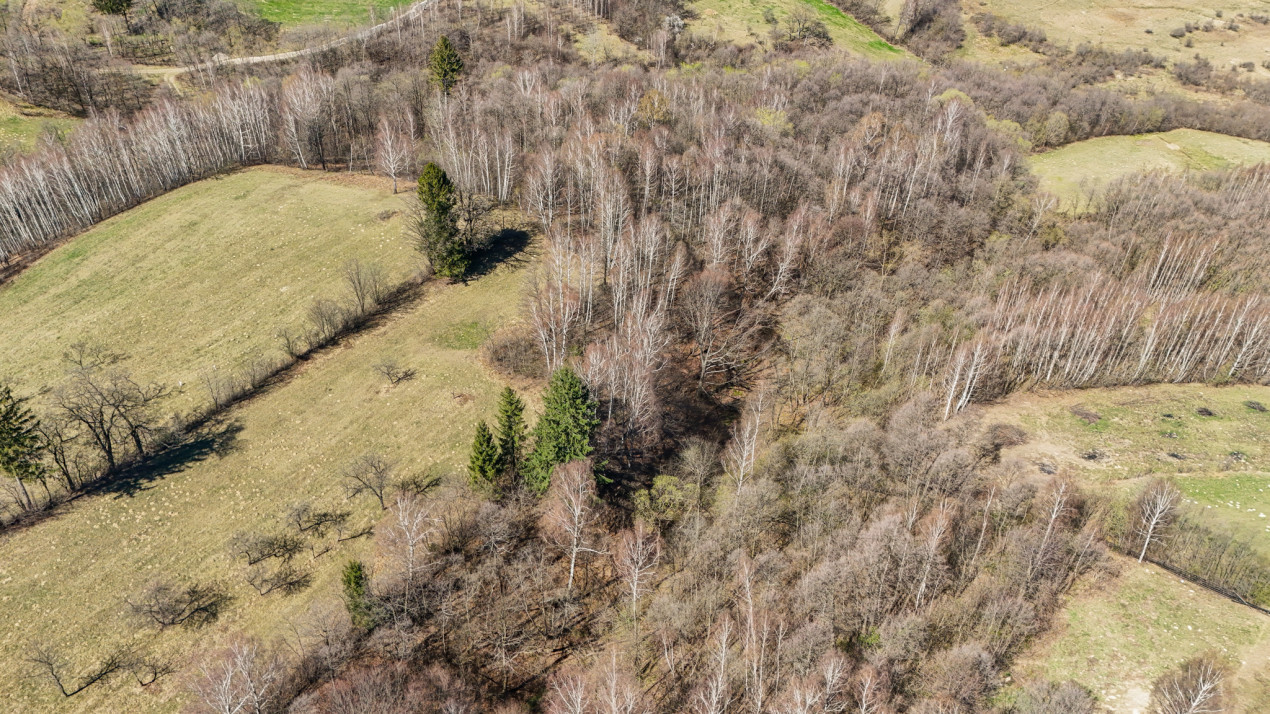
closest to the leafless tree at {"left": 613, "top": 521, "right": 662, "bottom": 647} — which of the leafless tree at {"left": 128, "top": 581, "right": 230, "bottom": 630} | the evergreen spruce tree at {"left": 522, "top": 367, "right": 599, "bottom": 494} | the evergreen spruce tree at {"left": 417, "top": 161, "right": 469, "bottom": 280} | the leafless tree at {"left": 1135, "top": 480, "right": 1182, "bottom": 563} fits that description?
the evergreen spruce tree at {"left": 522, "top": 367, "right": 599, "bottom": 494}

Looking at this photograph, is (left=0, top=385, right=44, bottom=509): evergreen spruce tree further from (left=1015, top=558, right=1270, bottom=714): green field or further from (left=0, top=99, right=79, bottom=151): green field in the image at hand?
(left=1015, top=558, right=1270, bottom=714): green field

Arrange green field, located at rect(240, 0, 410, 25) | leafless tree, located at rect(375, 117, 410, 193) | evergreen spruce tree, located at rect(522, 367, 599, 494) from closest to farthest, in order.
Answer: evergreen spruce tree, located at rect(522, 367, 599, 494), leafless tree, located at rect(375, 117, 410, 193), green field, located at rect(240, 0, 410, 25)

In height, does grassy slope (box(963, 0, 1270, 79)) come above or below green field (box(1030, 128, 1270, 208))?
above

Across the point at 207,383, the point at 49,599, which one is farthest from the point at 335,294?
the point at 49,599

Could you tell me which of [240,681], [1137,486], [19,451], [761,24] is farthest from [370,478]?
[761,24]

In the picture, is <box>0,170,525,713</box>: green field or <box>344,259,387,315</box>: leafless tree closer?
<box>0,170,525,713</box>: green field

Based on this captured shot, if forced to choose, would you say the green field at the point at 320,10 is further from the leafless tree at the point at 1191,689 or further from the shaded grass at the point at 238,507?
the leafless tree at the point at 1191,689

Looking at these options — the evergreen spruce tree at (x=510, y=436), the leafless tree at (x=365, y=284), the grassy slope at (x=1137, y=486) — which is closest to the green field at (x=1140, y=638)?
the grassy slope at (x=1137, y=486)
